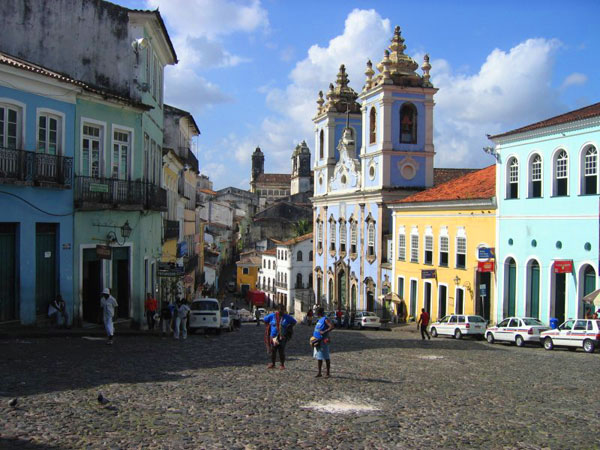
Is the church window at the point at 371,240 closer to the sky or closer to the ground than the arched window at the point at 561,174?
closer to the ground

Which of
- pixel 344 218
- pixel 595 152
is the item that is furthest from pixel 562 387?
pixel 344 218

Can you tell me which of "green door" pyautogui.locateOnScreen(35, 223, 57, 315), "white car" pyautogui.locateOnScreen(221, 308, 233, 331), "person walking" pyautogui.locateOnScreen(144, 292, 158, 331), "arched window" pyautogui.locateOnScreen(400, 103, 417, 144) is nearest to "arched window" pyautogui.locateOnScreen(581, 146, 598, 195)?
"white car" pyautogui.locateOnScreen(221, 308, 233, 331)

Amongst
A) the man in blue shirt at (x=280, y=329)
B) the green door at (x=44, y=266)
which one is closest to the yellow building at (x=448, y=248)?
the man in blue shirt at (x=280, y=329)

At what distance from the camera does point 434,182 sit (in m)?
50.9

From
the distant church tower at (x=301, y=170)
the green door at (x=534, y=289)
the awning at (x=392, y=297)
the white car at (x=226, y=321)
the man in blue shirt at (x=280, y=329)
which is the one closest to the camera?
the man in blue shirt at (x=280, y=329)

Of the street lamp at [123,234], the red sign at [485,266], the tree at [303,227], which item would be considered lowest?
the red sign at [485,266]

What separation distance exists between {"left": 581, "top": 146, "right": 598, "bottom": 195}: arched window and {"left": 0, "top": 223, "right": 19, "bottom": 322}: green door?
20365 millimetres

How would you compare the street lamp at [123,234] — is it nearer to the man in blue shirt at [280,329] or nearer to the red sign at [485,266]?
the man in blue shirt at [280,329]

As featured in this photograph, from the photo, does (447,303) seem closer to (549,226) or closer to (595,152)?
(549,226)

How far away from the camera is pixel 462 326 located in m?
30.0

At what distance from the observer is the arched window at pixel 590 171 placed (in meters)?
27.3

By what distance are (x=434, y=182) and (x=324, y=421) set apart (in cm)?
4190

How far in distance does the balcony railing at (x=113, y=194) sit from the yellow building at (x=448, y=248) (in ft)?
54.7

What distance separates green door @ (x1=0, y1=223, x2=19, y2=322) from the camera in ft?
60.2
